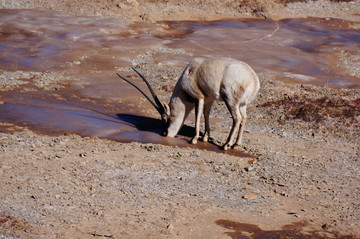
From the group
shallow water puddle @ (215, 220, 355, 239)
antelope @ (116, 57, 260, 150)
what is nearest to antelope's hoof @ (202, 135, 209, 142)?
antelope @ (116, 57, 260, 150)

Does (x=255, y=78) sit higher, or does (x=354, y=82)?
(x=255, y=78)

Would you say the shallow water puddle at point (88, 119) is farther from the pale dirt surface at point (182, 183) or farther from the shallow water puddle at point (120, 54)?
the pale dirt surface at point (182, 183)

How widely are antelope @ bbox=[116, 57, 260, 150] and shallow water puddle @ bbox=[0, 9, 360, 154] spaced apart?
48 cm

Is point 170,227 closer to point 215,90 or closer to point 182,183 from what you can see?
point 182,183

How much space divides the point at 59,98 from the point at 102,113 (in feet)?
A: 7.02

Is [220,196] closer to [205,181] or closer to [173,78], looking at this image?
[205,181]

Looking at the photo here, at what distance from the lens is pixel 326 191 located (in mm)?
10531

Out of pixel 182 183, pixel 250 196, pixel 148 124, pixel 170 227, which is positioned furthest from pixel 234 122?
pixel 170 227

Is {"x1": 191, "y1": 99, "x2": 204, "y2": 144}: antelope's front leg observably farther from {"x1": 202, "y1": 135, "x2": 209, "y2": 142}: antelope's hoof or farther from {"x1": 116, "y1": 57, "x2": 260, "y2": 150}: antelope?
{"x1": 202, "y1": 135, "x2": 209, "y2": 142}: antelope's hoof

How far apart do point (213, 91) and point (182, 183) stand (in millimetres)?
2810

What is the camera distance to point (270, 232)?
859 cm

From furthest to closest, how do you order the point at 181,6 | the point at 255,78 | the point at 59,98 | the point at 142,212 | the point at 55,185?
the point at 181,6
the point at 59,98
the point at 255,78
the point at 55,185
the point at 142,212

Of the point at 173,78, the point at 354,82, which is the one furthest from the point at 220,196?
the point at 354,82

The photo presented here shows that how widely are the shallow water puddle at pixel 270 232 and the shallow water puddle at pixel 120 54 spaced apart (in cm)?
402
